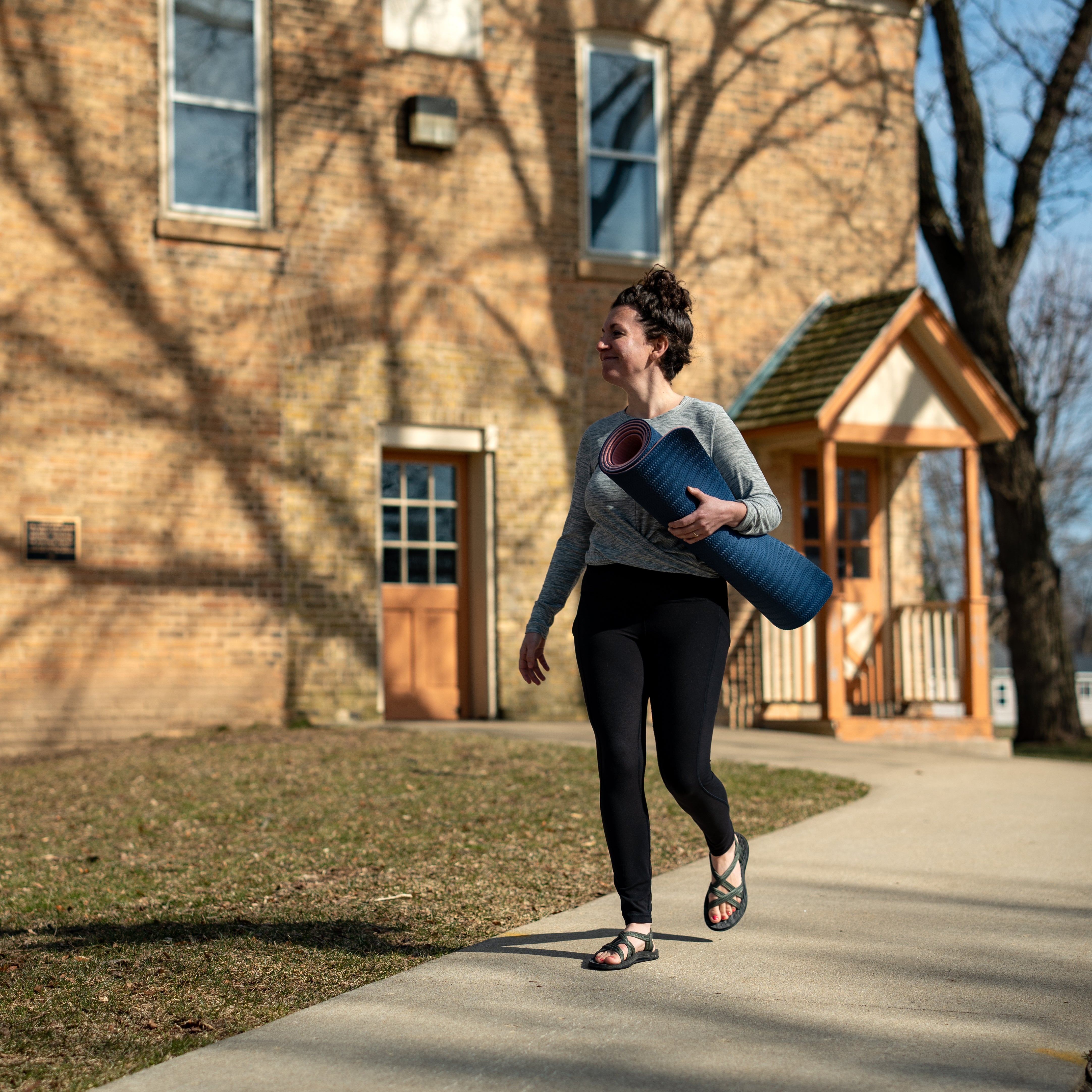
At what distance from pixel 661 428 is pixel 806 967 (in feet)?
5.80

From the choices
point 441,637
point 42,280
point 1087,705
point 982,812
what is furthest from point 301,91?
point 1087,705

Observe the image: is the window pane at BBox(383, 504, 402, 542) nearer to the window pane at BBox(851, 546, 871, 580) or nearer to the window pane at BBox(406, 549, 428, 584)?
the window pane at BBox(406, 549, 428, 584)

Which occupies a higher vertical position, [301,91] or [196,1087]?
[301,91]

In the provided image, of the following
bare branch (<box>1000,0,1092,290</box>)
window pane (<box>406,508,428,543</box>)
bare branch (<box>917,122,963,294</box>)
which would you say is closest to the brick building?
window pane (<box>406,508,428,543</box>)

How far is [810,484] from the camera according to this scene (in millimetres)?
15102

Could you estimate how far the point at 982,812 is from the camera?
7.88m

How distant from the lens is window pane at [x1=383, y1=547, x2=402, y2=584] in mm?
13422

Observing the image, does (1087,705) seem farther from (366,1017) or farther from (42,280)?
(366,1017)

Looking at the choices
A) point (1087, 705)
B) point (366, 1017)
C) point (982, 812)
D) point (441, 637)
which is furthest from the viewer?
point (1087, 705)

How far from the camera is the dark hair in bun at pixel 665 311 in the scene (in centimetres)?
449

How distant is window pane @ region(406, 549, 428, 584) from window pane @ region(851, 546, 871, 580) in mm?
4683

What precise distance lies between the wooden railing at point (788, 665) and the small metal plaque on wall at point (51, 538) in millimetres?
6705

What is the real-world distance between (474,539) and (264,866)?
284 inches

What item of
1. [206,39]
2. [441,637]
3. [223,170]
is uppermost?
[206,39]
